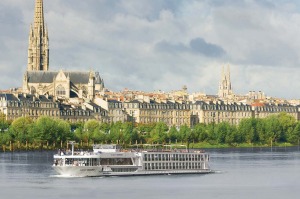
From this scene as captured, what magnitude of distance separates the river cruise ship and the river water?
133 centimetres

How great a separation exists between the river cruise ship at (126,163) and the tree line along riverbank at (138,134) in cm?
4832

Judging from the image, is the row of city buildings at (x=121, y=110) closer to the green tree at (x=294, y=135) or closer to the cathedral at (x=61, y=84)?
the cathedral at (x=61, y=84)

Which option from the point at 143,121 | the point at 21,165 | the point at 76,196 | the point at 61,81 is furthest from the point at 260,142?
the point at 76,196

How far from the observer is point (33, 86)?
192m

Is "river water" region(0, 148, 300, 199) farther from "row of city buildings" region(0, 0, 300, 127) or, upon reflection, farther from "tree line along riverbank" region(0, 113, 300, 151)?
"row of city buildings" region(0, 0, 300, 127)

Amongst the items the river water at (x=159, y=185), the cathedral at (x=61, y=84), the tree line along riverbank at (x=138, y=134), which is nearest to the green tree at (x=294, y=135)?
the tree line along riverbank at (x=138, y=134)

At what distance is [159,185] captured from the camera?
245 ft

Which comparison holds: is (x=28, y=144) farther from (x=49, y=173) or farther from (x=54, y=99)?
(x=49, y=173)

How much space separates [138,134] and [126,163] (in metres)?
68.4

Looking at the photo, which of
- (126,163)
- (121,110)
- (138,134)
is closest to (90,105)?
(121,110)

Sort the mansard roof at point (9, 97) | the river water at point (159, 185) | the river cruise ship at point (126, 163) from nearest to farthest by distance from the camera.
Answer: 1. the river water at point (159, 185)
2. the river cruise ship at point (126, 163)
3. the mansard roof at point (9, 97)

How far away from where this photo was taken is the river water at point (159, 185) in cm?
6850

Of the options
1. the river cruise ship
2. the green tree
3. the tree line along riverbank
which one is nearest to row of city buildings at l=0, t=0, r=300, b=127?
the tree line along riverbank

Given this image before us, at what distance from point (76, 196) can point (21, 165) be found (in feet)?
102
